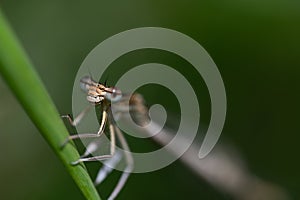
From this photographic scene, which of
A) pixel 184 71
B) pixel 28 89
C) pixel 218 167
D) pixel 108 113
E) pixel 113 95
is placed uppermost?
pixel 28 89

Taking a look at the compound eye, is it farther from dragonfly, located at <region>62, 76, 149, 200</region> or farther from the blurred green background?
the blurred green background

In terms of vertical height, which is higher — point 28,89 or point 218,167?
point 28,89

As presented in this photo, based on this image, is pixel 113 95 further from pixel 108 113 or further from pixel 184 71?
pixel 184 71

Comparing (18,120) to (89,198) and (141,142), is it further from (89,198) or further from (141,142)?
(89,198)

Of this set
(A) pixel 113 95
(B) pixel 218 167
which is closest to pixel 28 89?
(A) pixel 113 95

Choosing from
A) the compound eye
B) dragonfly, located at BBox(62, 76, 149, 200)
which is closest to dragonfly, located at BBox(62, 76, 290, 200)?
dragonfly, located at BBox(62, 76, 149, 200)

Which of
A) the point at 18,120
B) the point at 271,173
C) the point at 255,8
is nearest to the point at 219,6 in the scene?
the point at 255,8
